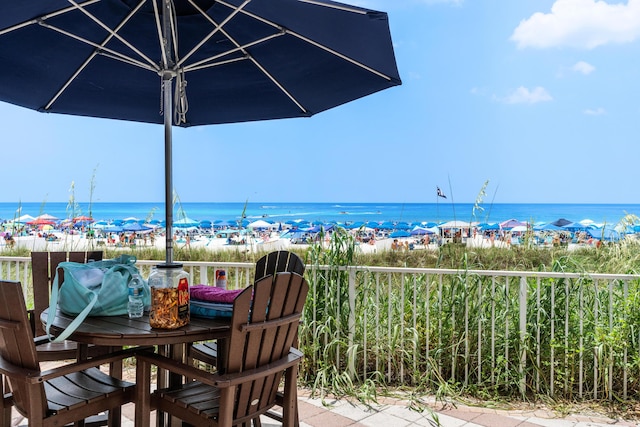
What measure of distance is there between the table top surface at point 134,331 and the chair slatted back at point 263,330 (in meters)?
0.19

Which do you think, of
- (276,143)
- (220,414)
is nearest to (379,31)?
(220,414)

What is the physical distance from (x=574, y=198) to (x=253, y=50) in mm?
49731

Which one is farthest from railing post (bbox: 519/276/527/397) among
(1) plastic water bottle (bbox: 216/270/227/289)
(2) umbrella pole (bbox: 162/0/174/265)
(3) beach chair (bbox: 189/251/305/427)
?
(2) umbrella pole (bbox: 162/0/174/265)

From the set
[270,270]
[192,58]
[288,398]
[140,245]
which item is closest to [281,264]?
[270,270]

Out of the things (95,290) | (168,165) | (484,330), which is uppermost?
(168,165)

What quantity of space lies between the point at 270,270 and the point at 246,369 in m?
1.26

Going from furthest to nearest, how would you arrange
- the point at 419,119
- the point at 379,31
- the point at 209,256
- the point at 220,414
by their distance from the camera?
the point at 419,119 < the point at 209,256 < the point at 379,31 < the point at 220,414

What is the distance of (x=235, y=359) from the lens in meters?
1.89

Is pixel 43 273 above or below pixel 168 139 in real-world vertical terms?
below

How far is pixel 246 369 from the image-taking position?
1.95 metres

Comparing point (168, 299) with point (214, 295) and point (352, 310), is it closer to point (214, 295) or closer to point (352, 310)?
point (214, 295)

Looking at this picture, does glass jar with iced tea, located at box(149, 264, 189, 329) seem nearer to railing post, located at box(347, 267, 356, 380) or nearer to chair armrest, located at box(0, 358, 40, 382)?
chair armrest, located at box(0, 358, 40, 382)

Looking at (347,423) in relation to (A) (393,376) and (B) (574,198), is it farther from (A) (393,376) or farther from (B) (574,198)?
(B) (574,198)

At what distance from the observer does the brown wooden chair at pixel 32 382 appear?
183cm
